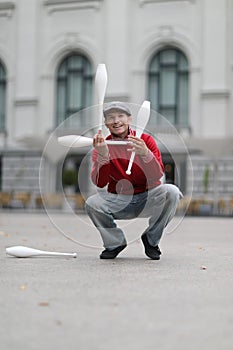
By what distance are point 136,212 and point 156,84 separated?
1014 inches

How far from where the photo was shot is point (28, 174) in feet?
107

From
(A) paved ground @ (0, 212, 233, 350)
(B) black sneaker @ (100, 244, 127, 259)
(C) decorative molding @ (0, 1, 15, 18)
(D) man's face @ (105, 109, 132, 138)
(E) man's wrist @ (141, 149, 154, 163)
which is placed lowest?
(B) black sneaker @ (100, 244, 127, 259)

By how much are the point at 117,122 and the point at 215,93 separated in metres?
24.3

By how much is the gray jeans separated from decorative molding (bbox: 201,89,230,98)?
24.0 m

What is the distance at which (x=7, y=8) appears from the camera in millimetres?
33719

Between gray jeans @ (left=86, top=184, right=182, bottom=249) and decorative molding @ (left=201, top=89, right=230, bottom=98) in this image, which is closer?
gray jeans @ (left=86, top=184, right=182, bottom=249)

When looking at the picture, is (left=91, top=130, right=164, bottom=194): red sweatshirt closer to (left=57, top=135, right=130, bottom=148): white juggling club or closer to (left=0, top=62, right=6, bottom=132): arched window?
(left=57, top=135, right=130, bottom=148): white juggling club

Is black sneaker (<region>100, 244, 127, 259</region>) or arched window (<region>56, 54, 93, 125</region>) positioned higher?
arched window (<region>56, 54, 93, 125</region>)

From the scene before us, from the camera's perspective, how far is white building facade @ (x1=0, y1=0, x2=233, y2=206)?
99.2ft

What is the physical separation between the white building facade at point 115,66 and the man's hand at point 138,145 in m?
21.8

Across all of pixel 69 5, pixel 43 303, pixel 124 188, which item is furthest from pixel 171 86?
pixel 43 303

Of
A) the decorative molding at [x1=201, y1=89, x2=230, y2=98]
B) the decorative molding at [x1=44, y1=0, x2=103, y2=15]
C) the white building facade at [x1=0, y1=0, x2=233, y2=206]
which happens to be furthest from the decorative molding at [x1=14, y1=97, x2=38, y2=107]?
the decorative molding at [x1=201, y1=89, x2=230, y2=98]

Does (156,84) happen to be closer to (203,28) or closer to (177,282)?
(203,28)

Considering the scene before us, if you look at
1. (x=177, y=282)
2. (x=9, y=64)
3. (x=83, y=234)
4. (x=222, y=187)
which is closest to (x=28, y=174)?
(x=9, y=64)
